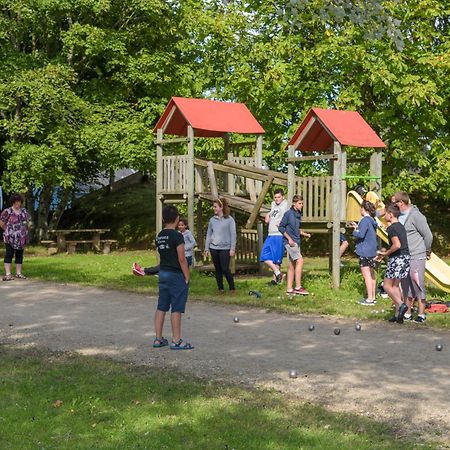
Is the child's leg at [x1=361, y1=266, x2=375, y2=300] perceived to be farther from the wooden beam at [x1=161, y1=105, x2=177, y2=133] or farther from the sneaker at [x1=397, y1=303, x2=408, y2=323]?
the wooden beam at [x1=161, y1=105, x2=177, y2=133]

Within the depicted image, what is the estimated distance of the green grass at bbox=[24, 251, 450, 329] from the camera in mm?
12750

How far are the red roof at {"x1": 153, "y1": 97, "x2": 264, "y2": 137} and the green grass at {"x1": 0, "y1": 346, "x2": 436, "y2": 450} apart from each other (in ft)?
41.9

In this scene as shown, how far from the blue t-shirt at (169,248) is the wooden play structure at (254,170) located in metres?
7.11

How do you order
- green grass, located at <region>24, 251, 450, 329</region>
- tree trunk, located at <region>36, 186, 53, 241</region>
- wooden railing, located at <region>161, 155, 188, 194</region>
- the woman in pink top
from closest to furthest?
green grass, located at <region>24, 251, 450, 329</region> < the woman in pink top < wooden railing, located at <region>161, 155, 188, 194</region> < tree trunk, located at <region>36, 186, 53, 241</region>

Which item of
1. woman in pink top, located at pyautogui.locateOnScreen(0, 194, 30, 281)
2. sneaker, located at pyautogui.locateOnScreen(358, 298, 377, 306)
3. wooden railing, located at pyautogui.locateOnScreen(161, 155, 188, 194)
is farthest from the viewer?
wooden railing, located at pyautogui.locateOnScreen(161, 155, 188, 194)

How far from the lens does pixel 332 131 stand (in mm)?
16250

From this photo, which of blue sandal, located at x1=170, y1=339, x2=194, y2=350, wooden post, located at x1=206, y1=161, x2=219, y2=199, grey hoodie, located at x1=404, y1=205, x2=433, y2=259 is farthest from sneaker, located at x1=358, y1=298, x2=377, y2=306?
wooden post, located at x1=206, y1=161, x2=219, y2=199

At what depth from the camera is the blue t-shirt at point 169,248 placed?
9.11m

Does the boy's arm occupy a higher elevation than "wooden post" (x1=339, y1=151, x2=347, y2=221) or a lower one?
lower

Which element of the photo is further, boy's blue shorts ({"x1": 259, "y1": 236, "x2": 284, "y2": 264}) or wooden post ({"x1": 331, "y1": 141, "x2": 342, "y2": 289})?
boy's blue shorts ({"x1": 259, "y1": 236, "x2": 284, "y2": 264})

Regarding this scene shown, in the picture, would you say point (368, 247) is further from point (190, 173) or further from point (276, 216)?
point (190, 173)

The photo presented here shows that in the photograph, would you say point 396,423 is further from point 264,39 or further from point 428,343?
point 264,39

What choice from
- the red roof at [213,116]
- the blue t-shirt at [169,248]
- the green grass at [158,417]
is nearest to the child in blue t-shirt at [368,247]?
the blue t-shirt at [169,248]

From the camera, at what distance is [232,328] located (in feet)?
36.1
